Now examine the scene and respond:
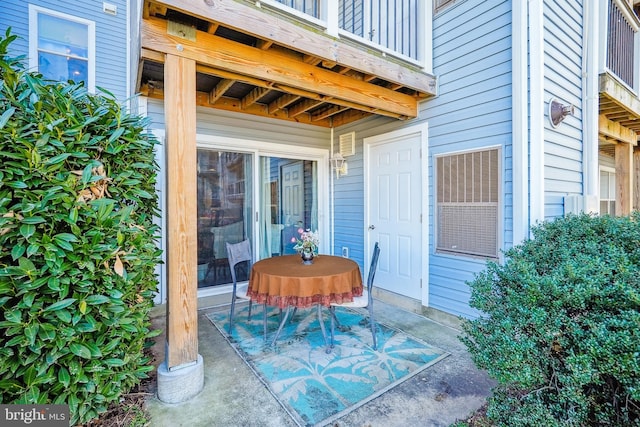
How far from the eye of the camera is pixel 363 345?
2805mm

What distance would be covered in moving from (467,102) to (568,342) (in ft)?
8.43

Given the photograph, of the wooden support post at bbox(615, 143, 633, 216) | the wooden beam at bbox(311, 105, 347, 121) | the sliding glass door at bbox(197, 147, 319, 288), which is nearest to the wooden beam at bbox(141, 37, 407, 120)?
the wooden beam at bbox(311, 105, 347, 121)

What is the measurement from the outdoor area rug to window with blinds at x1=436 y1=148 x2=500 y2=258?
1130 mm

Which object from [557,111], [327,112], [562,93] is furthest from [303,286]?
[562,93]

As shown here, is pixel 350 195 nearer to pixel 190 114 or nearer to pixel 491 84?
pixel 491 84

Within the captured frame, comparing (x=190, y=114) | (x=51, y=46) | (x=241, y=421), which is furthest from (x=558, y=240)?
(x=51, y=46)

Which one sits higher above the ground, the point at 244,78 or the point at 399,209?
the point at 244,78

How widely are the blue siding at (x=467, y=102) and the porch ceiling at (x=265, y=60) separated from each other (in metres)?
0.28

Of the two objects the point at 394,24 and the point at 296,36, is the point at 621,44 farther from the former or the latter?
the point at 296,36

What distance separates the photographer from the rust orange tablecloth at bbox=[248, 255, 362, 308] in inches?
101

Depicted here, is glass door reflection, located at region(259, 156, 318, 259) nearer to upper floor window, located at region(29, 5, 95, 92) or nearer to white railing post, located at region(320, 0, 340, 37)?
white railing post, located at region(320, 0, 340, 37)

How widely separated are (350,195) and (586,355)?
12.2 feet

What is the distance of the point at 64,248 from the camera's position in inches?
57.6

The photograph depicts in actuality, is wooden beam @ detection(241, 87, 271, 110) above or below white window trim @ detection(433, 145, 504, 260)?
above
